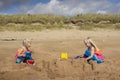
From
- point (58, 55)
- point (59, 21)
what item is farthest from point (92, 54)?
point (59, 21)

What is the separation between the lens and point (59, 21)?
21.5m

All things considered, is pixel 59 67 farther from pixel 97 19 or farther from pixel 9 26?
pixel 97 19

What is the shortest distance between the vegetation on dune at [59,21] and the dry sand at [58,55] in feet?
2.86

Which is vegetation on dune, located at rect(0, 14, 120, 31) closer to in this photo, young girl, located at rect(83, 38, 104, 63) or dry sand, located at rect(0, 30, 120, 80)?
dry sand, located at rect(0, 30, 120, 80)

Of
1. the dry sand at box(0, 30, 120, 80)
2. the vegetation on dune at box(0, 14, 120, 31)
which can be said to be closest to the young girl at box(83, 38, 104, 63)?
the dry sand at box(0, 30, 120, 80)

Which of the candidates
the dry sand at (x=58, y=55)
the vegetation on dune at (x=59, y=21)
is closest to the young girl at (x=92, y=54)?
the dry sand at (x=58, y=55)

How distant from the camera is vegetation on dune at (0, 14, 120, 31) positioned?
20108 millimetres

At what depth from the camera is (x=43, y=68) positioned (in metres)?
10.5

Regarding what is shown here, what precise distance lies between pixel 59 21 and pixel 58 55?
8.30 meters

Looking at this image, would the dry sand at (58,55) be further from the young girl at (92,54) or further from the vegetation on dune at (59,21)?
the vegetation on dune at (59,21)

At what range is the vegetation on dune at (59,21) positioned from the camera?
20108 mm

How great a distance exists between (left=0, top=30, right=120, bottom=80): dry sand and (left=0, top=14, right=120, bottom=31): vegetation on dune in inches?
34.3

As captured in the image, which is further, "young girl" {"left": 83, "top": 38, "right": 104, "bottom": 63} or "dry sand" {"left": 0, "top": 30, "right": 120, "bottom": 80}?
"young girl" {"left": 83, "top": 38, "right": 104, "bottom": 63}

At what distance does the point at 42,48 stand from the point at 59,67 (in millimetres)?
4677
